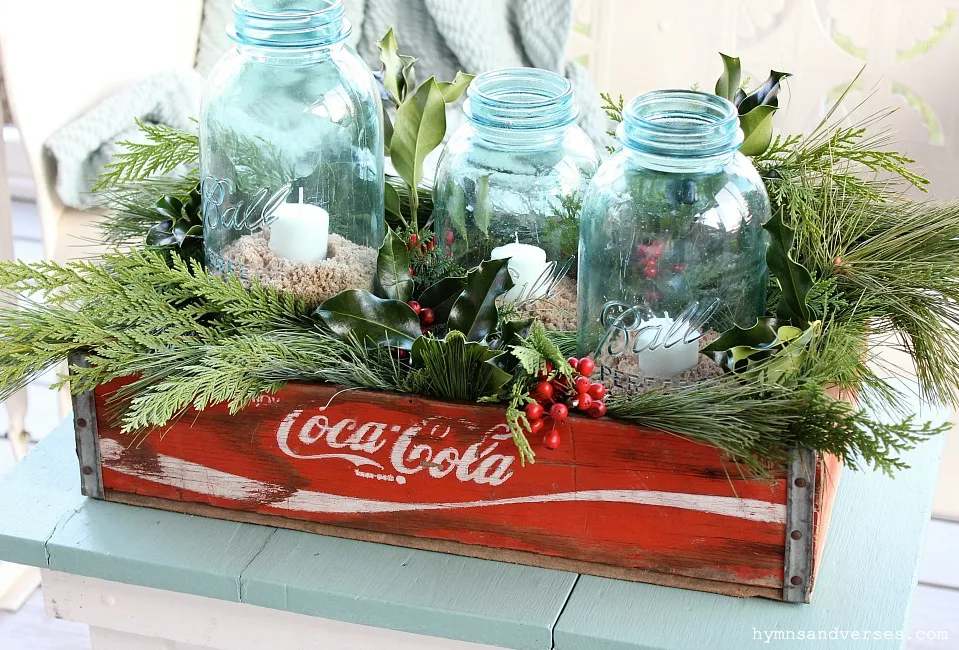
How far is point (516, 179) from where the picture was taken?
2.77ft

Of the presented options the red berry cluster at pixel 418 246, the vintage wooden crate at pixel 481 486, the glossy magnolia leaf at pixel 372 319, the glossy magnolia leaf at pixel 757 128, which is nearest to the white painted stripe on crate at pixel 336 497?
the vintage wooden crate at pixel 481 486

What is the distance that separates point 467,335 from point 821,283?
0.25 metres

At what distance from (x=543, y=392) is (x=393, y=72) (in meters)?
0.40

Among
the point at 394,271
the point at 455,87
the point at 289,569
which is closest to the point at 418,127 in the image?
the point at 455,87

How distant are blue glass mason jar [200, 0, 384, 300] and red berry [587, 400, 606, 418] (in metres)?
0.24

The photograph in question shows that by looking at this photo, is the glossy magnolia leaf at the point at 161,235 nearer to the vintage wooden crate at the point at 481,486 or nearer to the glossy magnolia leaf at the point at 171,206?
the glossy magnolia leaf at the point at 171,206

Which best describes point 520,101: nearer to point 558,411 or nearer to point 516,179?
point 516,179

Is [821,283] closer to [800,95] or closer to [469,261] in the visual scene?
[469,261]

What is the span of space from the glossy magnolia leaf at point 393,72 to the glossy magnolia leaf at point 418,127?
6 cm

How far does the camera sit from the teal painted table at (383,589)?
700mm

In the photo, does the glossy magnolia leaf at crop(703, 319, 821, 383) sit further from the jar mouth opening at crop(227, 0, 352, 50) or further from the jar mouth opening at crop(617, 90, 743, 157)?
the jar mouth opening at crop(227, 0, 352, 50)

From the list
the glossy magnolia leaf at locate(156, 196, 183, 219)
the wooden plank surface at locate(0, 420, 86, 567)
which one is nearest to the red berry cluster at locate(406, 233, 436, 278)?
the glossy magnolia leaf at locate(156, 196, 183, 219)

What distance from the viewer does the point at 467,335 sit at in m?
0.75

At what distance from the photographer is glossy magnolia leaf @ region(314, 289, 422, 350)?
750 millimetres
